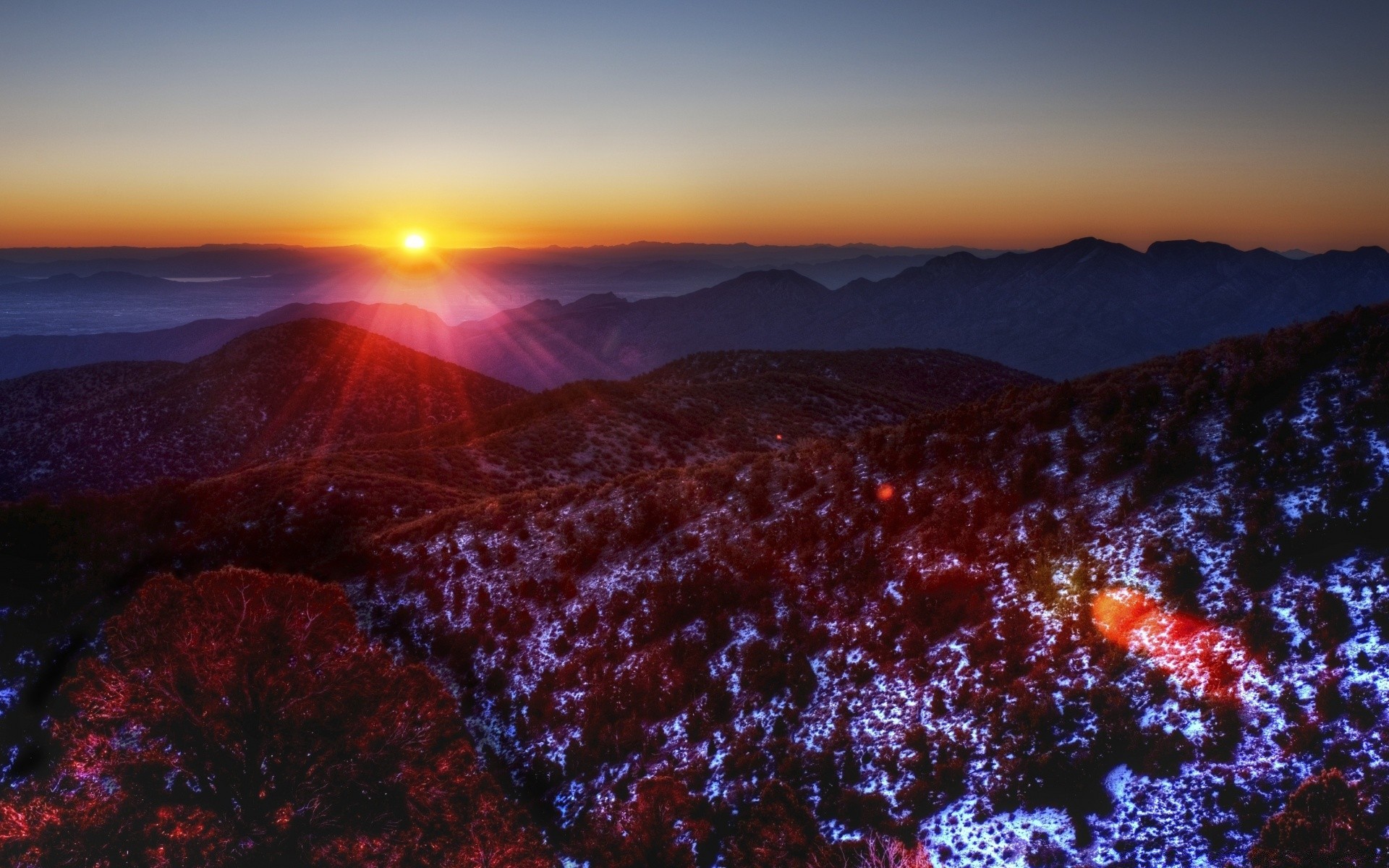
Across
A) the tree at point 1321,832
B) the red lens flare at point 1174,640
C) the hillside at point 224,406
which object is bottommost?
the hillside at point 224,406

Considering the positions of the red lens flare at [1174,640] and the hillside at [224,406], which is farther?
the hillside at [224,406]

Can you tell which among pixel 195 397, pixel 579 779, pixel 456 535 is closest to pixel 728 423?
pixel 456 535

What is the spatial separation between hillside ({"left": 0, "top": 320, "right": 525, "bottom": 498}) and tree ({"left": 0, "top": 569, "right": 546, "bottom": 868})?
5177cm

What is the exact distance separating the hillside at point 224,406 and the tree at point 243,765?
51.8 metres

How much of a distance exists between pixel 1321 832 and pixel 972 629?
6.94 meters

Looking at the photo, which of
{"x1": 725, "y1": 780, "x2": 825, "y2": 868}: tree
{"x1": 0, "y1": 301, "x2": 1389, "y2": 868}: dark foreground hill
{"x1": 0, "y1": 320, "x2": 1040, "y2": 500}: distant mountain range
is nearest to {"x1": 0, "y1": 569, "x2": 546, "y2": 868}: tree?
{"x1": 0, "y1": 301, "x2": 1389, "y2": 868}: dark foreground hill

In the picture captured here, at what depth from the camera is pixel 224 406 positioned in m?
81.6

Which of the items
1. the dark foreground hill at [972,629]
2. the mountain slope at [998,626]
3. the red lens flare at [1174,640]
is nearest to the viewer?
the dark foreground hill at [972,629]

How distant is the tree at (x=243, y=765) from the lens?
45.4 feet

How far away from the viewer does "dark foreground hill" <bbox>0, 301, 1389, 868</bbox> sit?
42.2 feet

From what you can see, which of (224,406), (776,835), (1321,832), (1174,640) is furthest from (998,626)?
(224,406)

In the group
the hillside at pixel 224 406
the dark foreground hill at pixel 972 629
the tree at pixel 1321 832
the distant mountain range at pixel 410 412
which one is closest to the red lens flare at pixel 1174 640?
the dark foreground hill at pixel 972 629

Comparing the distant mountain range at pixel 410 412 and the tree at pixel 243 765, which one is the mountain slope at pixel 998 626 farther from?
the distant mountain range at pixel 410 412

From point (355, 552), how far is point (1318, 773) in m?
29.4
